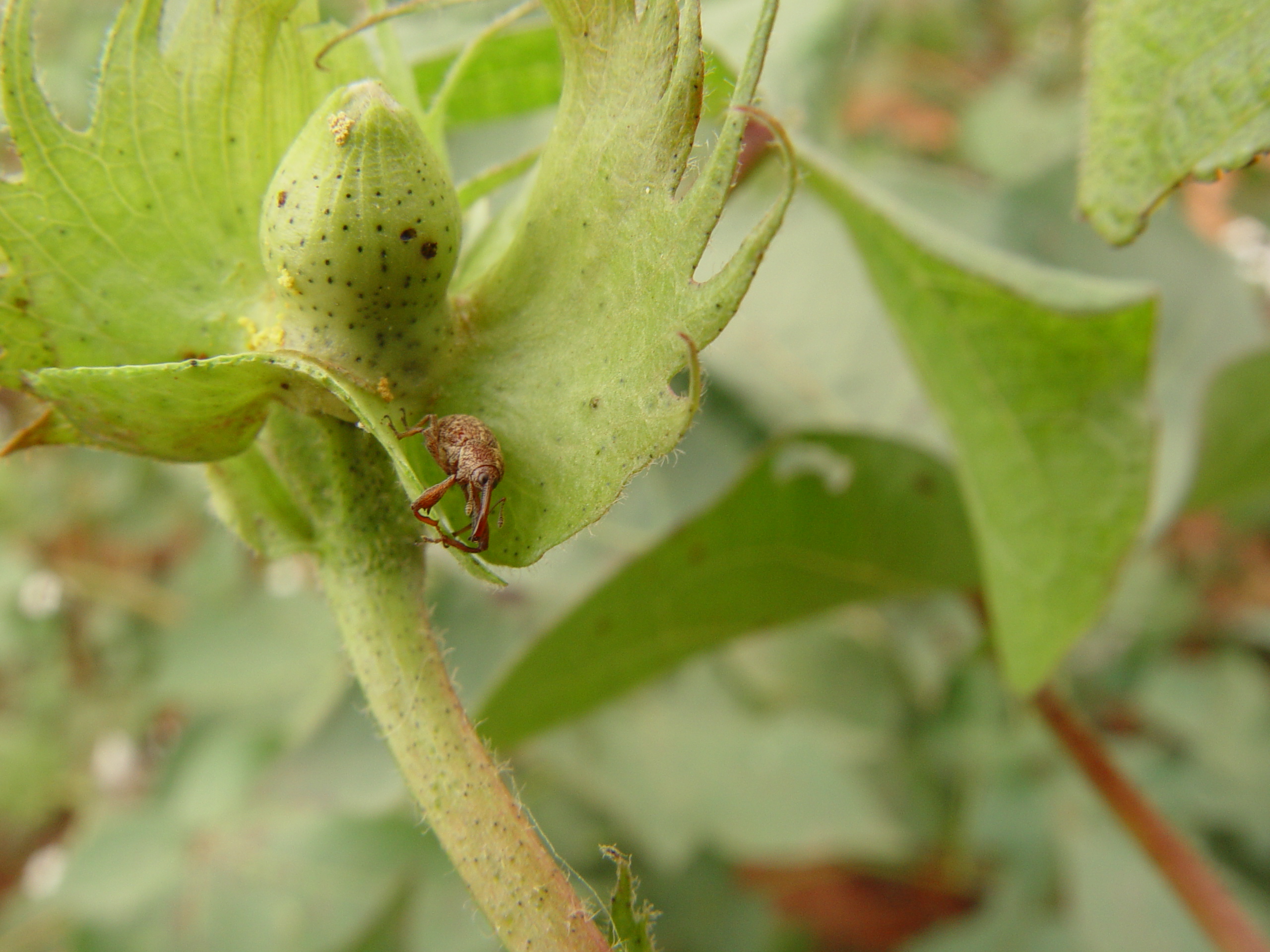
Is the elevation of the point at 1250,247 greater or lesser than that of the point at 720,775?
greater

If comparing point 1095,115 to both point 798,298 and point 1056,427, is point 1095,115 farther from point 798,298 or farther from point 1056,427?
point 798,298

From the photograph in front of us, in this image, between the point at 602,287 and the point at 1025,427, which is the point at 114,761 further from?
the point at 602,287

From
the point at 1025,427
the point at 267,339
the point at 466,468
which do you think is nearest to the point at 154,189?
the point at 267,339

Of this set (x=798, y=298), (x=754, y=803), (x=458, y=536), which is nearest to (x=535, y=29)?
(x=458, y=536)

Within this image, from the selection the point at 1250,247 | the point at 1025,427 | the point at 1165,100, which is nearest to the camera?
the point at 1165,100

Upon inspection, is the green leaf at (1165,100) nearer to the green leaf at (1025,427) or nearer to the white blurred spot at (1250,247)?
the green leaf at (1025,427)

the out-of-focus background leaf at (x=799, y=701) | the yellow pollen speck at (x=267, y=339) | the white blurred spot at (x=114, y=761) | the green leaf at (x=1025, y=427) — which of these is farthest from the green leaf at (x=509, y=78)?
the white blurred spot at (x=114, y=761)

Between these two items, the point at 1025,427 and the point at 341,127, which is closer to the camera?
the point at 341,127
